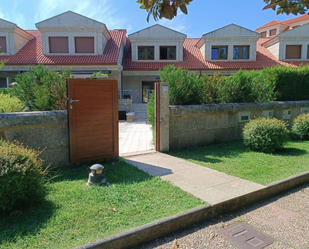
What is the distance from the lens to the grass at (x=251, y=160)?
178 inches

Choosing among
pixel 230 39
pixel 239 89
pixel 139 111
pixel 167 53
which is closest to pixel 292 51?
pixel 230 39

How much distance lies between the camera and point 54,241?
2.41m

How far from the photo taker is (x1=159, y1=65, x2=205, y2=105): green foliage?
664 centimetres

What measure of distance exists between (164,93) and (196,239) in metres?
3.99

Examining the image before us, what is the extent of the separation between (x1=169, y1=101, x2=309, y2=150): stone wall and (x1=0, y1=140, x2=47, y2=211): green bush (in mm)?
3891

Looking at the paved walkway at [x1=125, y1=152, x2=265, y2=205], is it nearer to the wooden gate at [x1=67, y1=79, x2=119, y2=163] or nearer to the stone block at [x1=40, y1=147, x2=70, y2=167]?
the wooden gate at [x1=67, y1=79, x2=119, y2=163]

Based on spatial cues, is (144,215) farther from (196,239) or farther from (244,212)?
(244,212)

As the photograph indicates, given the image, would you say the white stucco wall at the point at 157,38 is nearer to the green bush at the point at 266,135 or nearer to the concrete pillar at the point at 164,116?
the concrete pillar at the point at 164,116

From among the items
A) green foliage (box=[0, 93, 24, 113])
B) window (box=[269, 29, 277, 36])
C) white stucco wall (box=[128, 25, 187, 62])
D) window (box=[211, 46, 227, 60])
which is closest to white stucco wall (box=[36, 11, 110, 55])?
white stucco wall (box=[128, 25, 187, 62])

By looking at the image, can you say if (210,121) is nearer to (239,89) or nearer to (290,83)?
(239,89)

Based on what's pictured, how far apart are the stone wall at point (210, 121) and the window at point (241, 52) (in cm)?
1392

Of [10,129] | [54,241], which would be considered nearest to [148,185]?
[54,241]

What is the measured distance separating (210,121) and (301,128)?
126 inches

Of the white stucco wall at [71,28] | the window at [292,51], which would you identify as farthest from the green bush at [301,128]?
the window at [292,51]
